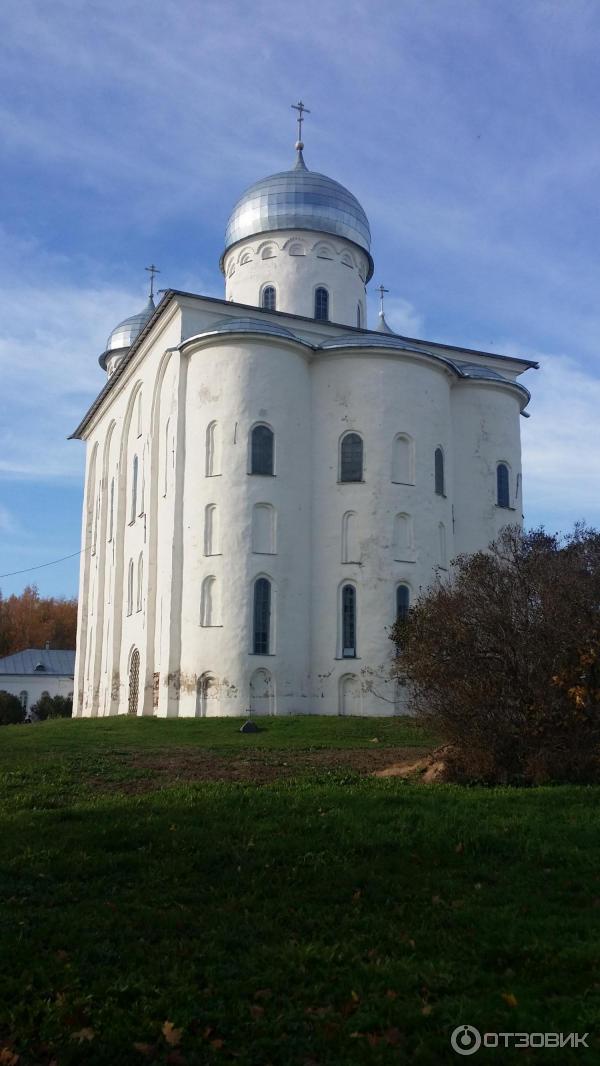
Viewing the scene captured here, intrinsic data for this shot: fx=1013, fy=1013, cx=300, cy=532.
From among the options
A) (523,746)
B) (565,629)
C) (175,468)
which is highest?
(175,468)

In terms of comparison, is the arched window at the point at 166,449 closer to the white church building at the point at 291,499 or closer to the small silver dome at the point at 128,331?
the white church building at the point at 291,499

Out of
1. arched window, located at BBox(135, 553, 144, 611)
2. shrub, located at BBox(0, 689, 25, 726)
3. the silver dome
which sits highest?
the silver dome

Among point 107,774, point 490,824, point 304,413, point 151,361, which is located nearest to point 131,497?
point 151,361

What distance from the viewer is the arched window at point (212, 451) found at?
27.7m

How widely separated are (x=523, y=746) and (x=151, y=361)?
22991 mm

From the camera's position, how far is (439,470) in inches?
1160

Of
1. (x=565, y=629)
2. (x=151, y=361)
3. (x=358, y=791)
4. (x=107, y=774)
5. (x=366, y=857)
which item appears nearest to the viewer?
(x=366, y=857)

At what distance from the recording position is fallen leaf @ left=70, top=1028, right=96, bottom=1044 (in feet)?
17.0

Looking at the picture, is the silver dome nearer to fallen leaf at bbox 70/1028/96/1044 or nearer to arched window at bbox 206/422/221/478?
arched window at bbox 206/422/221/478

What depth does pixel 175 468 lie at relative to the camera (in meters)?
28.3

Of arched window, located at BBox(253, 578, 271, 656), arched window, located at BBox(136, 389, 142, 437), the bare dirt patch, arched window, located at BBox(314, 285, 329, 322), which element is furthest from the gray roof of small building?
the bare dirt patch

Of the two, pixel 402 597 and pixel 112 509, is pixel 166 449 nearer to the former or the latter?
pixel 112 509

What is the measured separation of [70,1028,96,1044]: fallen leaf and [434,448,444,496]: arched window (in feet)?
→ 80.9

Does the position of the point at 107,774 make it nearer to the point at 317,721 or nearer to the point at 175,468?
the point at 317,721
